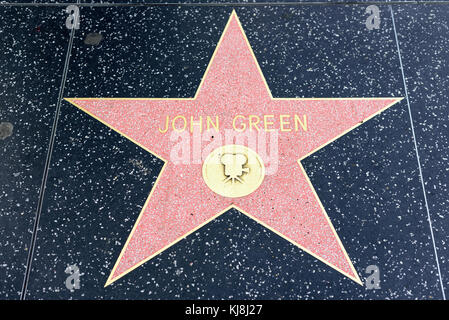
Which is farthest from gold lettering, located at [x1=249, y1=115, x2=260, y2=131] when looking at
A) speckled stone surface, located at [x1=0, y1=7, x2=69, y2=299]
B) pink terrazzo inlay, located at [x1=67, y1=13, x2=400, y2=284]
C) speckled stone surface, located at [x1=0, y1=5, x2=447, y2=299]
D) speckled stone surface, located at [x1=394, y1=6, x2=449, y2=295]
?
speckled stone surface, located at [x1=0, y1=7, x2=69, y2=299]

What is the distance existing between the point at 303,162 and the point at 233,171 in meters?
0.26

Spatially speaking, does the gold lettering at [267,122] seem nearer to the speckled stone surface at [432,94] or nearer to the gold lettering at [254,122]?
the gold lettering at [254,122]

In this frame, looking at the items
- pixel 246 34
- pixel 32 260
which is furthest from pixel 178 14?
pixel 32 260

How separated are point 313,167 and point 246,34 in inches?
24.3

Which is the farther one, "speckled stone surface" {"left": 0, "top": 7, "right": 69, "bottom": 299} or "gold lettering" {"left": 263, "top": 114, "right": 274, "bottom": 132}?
"gold lettering" {"left": 263, "top": 114, "right": 274, "bottom": 132}

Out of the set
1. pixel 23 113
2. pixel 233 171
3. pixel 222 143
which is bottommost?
pixel 233 171

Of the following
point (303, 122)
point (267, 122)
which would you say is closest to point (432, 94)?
point (303, 122)

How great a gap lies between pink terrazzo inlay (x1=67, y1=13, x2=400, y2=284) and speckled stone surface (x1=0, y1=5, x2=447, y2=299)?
0.11 feet

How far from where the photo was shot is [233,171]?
1.38 meters

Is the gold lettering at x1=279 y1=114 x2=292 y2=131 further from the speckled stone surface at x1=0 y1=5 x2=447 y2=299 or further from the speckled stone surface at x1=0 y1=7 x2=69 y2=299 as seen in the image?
the speckled stone surface at x1=0 y1=7 x2=69 y2=299

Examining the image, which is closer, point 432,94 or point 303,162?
point 303,162

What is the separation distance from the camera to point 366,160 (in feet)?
4.69

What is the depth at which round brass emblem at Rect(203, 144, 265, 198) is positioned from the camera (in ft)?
A: 4.50

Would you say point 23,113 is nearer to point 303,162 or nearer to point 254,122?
point 254,122
